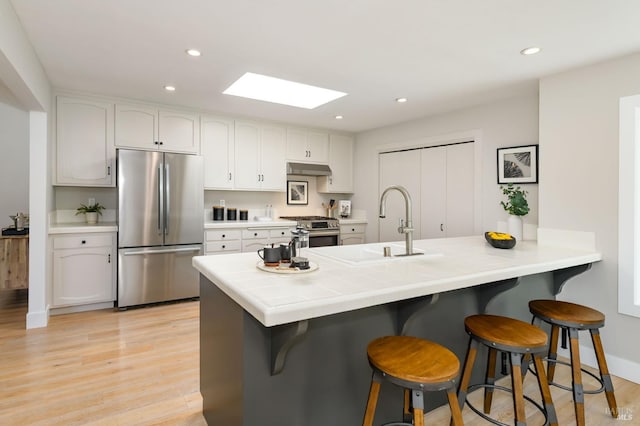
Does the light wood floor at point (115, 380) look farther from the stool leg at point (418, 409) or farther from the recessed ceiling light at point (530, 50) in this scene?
the recessed ceiling light at point (530, 50)

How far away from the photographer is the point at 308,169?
17.0 ft

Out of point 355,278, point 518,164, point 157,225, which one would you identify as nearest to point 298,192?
point 157,225

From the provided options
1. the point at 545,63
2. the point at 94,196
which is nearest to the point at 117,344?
the point at 94,196

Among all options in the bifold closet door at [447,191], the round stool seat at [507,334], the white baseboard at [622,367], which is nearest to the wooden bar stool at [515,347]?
the round stool seat at [507,334]

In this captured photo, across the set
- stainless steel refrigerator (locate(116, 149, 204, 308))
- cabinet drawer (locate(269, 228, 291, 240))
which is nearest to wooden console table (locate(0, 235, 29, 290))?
stainless steel refrigerator (locate(116, 149, 204, 308))

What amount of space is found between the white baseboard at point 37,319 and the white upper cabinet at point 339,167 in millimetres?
3754

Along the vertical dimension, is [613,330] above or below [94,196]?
below

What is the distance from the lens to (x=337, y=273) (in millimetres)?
1655

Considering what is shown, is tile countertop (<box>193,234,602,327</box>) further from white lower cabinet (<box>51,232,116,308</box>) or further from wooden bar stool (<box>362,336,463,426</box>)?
white lower cabinet (<box>51,232,116,308</box>)

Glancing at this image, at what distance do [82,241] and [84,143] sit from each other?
3.49 ft

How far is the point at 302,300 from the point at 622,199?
2574 millimetres

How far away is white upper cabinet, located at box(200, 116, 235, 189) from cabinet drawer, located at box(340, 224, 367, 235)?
176 centimetres

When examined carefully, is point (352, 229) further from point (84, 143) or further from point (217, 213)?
point (84, 143)

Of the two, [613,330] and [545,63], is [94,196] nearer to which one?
[545,63]
